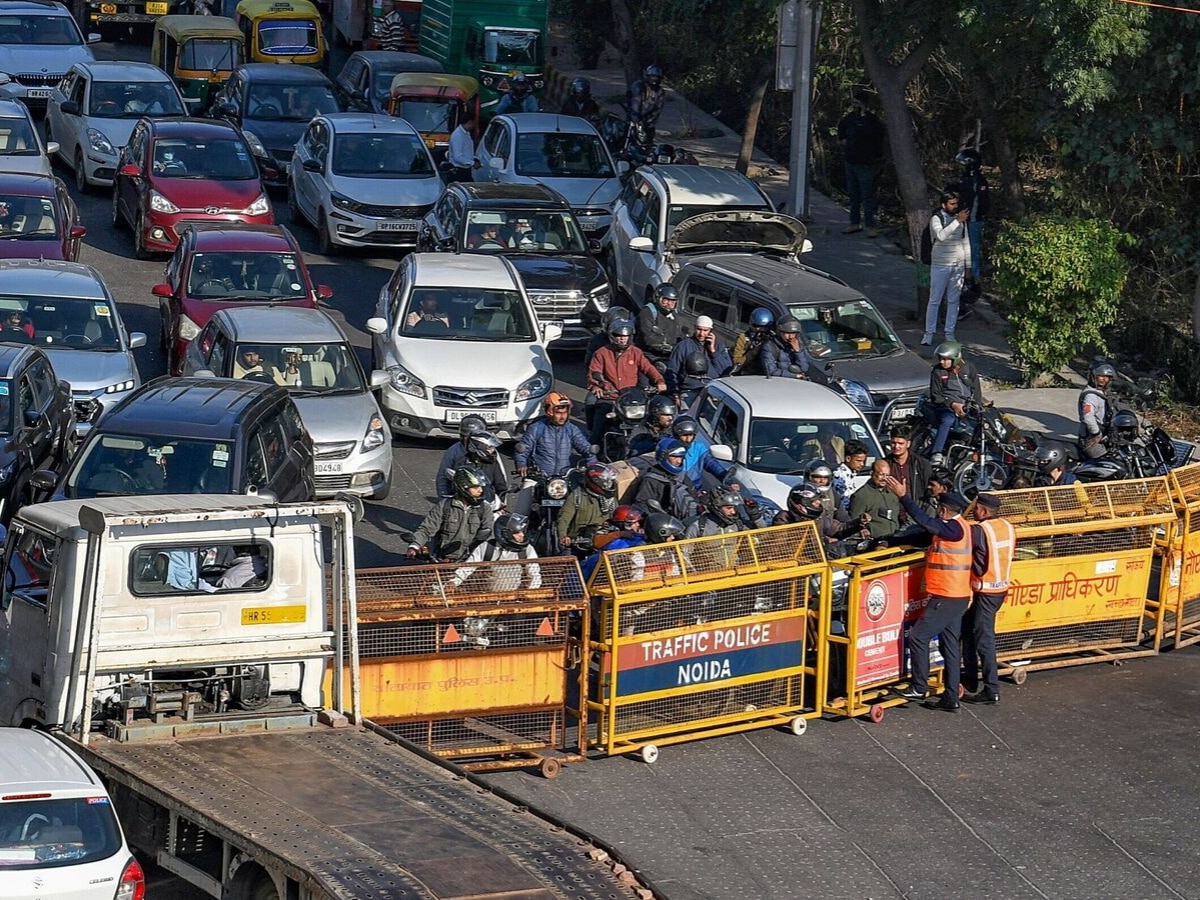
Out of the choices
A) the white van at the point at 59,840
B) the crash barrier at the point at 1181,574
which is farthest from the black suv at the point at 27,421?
the crash barrier at the point at 1181,574

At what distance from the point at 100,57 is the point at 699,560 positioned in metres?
28.8

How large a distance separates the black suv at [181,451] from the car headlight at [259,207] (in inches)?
403

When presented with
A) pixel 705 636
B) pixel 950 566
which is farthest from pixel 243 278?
pixel 950 566

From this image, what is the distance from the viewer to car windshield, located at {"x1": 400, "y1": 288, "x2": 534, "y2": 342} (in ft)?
68.5

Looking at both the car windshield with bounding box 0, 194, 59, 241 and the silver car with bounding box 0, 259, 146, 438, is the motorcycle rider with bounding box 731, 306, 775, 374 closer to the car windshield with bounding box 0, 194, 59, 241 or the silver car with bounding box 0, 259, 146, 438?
the silver car with bounding box 0, 259, 146, 438

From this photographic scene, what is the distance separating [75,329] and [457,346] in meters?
3.70

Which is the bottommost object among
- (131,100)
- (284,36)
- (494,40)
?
(131,100)

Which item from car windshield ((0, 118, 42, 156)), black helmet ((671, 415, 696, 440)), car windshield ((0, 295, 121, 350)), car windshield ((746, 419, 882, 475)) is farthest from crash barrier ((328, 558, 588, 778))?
car windshield ((0, 118, 42, 156))

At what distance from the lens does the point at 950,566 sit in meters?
14.6

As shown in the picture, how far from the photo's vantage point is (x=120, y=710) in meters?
11.4

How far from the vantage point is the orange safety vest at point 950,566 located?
47.8 ft

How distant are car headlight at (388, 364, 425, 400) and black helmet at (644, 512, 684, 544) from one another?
20.0ft

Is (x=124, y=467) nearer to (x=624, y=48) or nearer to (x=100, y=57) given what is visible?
(x=624, y=48)

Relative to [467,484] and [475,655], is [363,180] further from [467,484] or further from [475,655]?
[475,655]
